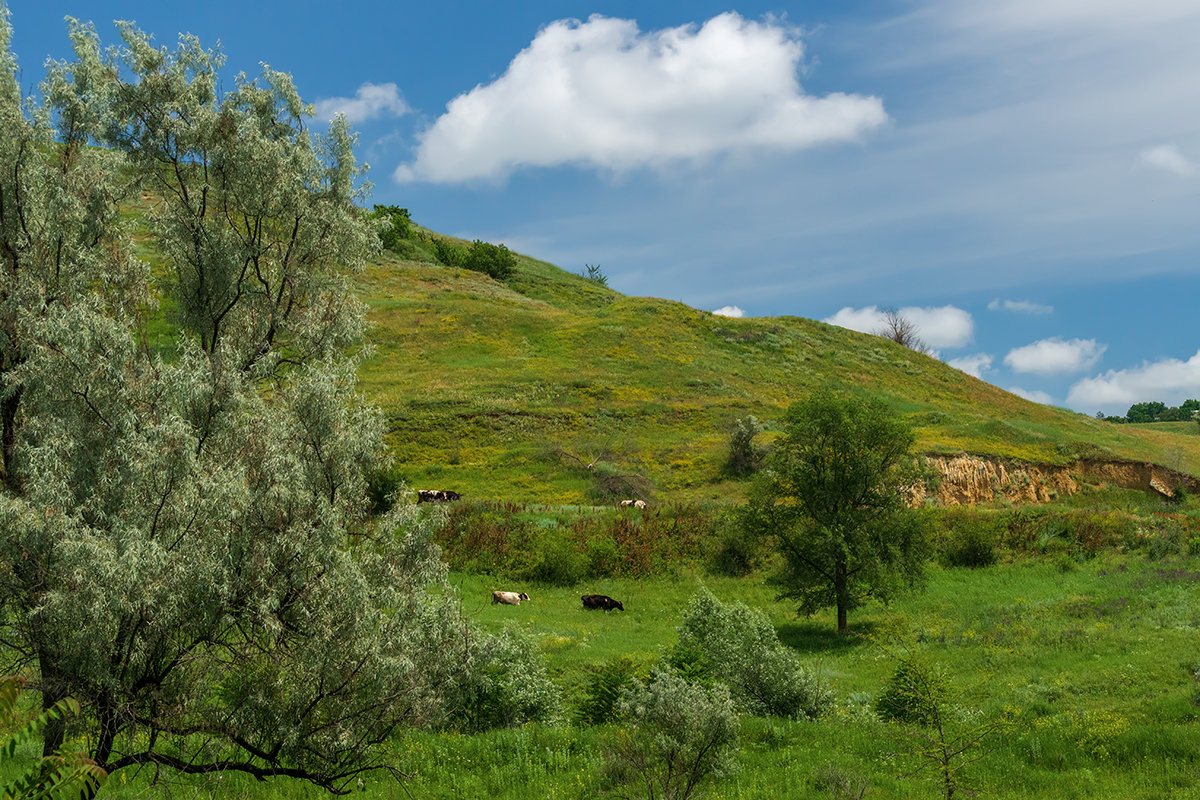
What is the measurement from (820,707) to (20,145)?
18019 millimetres

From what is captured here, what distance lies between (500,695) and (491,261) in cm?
11373

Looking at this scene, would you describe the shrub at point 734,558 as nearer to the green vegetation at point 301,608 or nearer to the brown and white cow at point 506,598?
the green vegetation at point 301,608

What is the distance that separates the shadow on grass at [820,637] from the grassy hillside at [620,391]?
19.6 metres

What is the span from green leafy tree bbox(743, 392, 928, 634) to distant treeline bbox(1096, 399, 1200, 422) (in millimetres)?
162640

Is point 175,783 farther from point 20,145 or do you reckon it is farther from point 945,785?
point 945,785

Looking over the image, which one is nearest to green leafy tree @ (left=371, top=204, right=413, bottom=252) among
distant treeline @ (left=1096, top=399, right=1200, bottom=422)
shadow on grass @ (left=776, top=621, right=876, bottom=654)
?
shadow on grass @ (left=776, top=621, right=876, bottom=654)

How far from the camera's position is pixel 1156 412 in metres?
175

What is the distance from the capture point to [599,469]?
52.2 meters

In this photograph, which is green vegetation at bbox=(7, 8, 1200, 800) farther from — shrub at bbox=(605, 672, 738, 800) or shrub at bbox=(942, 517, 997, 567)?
shrub at bbox=(942, 517, 997, 567)

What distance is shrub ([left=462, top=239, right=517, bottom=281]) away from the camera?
12412 centimetres

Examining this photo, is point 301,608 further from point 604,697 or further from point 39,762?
point 604,697

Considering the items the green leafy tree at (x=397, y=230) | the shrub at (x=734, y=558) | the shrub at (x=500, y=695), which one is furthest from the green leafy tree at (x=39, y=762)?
the green leafy tree at (x=397, y=230)

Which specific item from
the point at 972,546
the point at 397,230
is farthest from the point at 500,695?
the point at 397,230

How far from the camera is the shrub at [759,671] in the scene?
53.9ft
